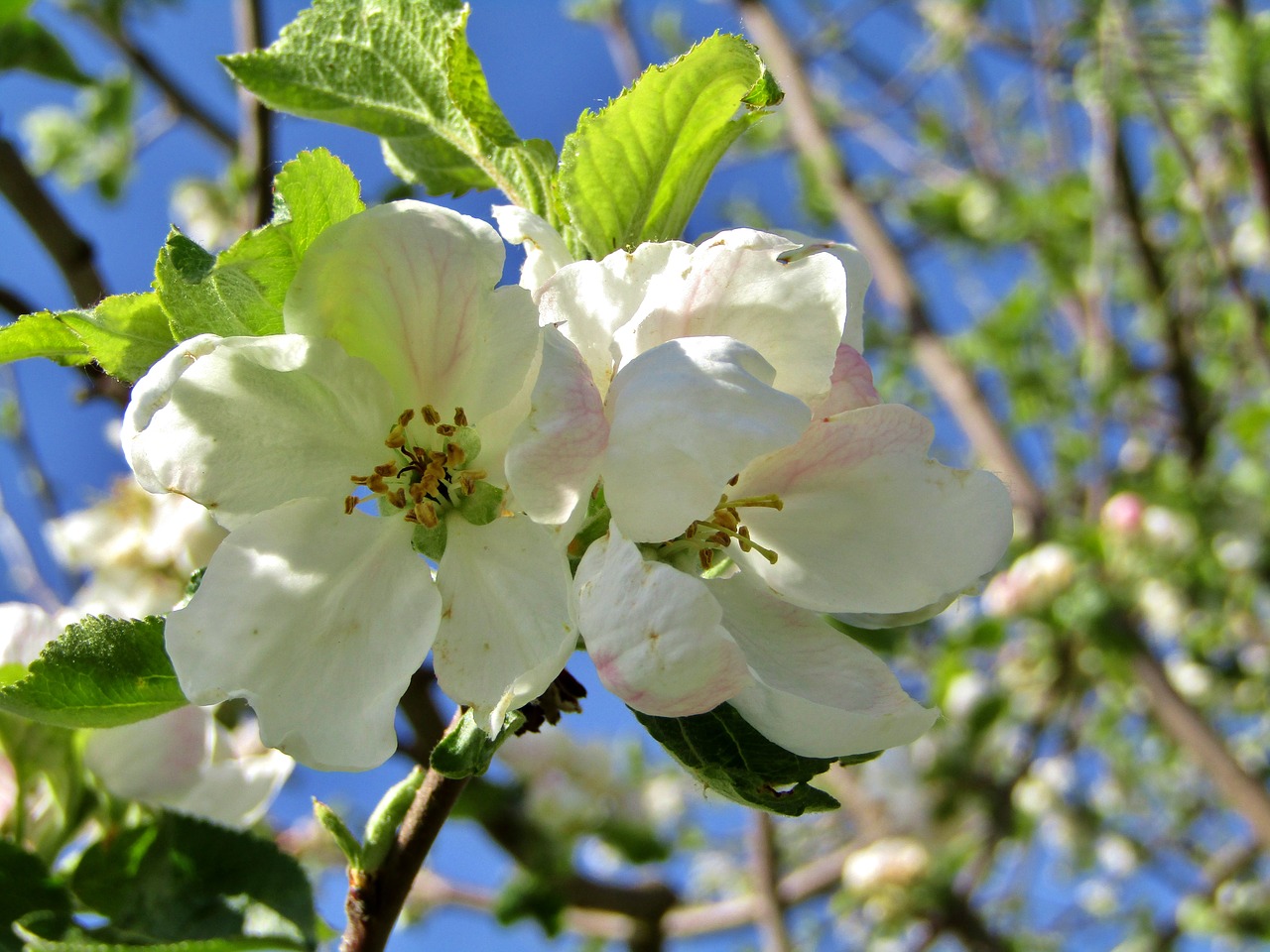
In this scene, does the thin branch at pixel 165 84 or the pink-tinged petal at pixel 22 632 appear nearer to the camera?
the pink-tinged petal at pixel 22 632

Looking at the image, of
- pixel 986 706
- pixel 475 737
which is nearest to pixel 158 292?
pixel 475 737

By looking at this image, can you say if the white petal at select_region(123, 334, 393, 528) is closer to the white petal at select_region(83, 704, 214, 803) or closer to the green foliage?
the green foliage

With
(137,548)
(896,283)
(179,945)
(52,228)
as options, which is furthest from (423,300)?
(896,283)

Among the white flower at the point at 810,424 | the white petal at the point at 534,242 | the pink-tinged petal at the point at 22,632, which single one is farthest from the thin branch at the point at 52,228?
the white flower at the point at 810,424

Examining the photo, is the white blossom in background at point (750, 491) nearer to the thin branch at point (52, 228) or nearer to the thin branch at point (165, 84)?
the thin branch at point (52, 228)

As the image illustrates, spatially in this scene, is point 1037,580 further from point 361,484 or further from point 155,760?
point 361,484

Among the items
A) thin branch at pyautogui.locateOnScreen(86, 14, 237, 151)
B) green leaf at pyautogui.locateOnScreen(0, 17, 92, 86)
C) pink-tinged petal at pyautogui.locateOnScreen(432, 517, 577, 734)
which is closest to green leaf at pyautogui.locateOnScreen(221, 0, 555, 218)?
pink-tinged petal at pyautogui.locateOnScreen(432, 517, 577, 734)

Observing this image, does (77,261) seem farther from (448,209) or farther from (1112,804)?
(1112,804)
